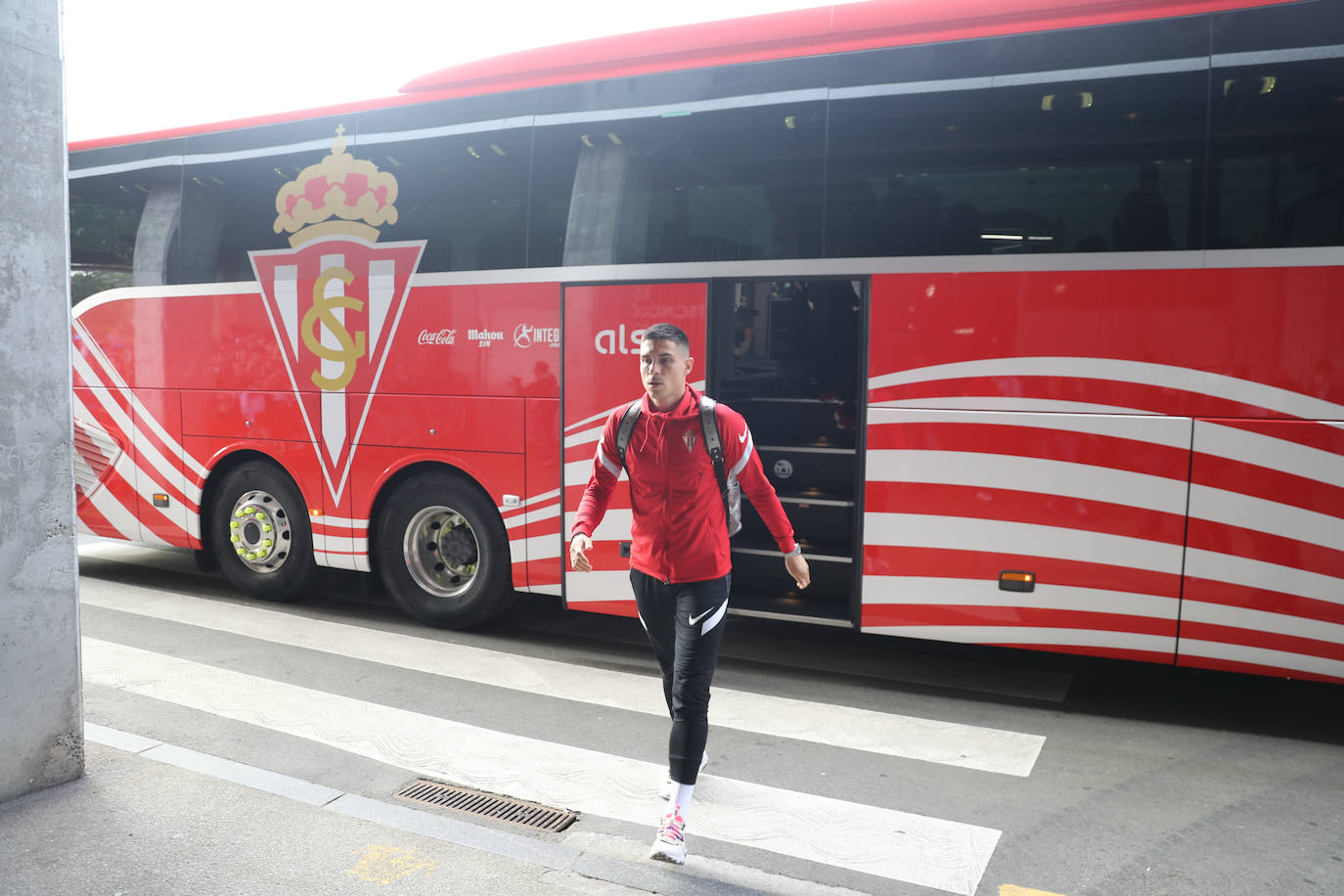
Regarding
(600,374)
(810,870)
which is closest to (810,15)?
(600,374)

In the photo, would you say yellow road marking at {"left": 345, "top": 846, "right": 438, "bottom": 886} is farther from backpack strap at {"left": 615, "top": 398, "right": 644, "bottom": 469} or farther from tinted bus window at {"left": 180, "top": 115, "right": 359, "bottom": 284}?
tinted bus window at {"left": 180, "top": 115, "right": 359, "bottom": 284}

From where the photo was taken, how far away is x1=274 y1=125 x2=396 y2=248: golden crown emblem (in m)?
7.34

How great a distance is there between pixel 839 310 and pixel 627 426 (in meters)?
4.06

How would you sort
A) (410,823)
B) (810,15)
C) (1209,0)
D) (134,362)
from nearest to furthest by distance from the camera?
(410,823), (1209,0), (810,15), (134,362)

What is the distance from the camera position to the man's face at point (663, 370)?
13.0ft

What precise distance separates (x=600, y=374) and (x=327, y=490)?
8.69 feet

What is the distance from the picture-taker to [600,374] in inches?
260

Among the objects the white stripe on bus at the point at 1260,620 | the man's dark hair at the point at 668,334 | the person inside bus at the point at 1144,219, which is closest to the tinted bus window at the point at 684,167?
the person inside bus at the point at 1144,219

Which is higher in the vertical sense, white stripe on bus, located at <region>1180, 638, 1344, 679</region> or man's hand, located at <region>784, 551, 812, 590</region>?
man's hand, located at <region>784, 551, 812, 590</region>

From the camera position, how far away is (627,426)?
4.12 meters

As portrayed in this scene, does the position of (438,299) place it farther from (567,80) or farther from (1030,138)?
(1030,138)

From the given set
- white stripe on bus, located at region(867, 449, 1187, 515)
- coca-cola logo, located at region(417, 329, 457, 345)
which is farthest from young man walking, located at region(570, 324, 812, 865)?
coca-cola logo, located at region(417, 329, 457, 345)

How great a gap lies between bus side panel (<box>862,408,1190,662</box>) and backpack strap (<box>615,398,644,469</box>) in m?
2.23

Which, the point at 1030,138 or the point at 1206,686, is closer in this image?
the point at 1030,138
